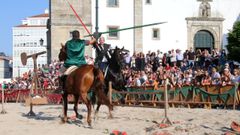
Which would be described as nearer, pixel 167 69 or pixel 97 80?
pixel 97 80

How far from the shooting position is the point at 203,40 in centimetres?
4544

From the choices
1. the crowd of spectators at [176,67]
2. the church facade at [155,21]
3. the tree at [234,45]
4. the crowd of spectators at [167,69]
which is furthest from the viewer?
the church facade at [155,21]

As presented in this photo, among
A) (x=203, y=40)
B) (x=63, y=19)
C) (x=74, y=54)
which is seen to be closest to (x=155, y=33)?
(x=203, y=40)

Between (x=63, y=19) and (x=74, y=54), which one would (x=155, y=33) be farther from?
(x=74, y=54)

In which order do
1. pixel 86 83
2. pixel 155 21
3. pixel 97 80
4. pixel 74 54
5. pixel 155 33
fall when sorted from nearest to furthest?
pixel 86 83 → pixel 97 80 → pixel 74 54 → pixel 155 21 → pixel 155 33

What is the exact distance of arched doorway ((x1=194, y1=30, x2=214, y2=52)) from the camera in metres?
45.0

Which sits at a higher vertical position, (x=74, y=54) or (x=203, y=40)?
(x=203, y=40)

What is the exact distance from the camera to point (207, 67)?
1214 inches

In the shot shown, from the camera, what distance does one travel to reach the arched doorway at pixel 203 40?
4503 cm

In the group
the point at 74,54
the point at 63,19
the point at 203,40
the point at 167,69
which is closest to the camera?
the point at 74,54

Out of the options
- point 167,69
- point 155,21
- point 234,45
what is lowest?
point 167,69

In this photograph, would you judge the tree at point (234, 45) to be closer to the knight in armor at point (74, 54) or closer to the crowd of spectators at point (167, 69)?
the crowd of spectators at point (167, 69)

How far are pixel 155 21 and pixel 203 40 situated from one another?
5501 mm

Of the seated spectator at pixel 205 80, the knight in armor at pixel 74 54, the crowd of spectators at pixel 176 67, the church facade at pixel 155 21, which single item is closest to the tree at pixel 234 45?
the crowd of spectators at pixel 176 67
